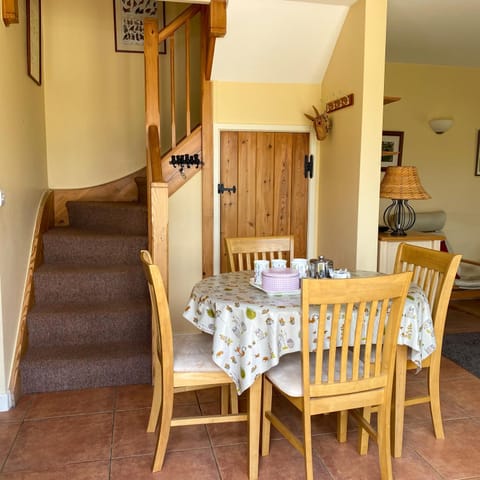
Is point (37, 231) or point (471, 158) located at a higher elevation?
point (471, 158)

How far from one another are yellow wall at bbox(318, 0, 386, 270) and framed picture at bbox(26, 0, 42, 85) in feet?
7.33

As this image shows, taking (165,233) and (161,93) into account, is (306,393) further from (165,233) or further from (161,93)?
(161,93)

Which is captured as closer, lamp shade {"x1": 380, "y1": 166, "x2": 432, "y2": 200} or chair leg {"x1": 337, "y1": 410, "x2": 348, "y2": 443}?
chair leg {"x1": 337, "y1": 410, "x2": 348, "y2": 443}

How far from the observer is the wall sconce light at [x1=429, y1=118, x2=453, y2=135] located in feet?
16.7

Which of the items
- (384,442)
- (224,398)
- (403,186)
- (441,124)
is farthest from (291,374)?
(441,124)

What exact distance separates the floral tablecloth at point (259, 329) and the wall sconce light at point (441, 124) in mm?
3434

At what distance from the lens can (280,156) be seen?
4008mm

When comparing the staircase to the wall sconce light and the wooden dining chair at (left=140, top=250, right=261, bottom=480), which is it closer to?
the wooden dining chair at (left=140, top=250, right=261, bottom=480)

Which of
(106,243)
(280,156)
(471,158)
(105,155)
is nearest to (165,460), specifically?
(106,243)

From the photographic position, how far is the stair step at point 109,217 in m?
3.86

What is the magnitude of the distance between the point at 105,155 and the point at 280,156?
5.33ft

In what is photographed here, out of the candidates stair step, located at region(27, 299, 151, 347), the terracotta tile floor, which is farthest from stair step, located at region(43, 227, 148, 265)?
the terracotta tile floor

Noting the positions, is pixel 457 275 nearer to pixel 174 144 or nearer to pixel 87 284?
pixel 174 144

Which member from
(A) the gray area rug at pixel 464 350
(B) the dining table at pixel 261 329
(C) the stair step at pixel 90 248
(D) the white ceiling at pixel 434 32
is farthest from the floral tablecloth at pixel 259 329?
(D) the white ceiling at pixel 434 32
